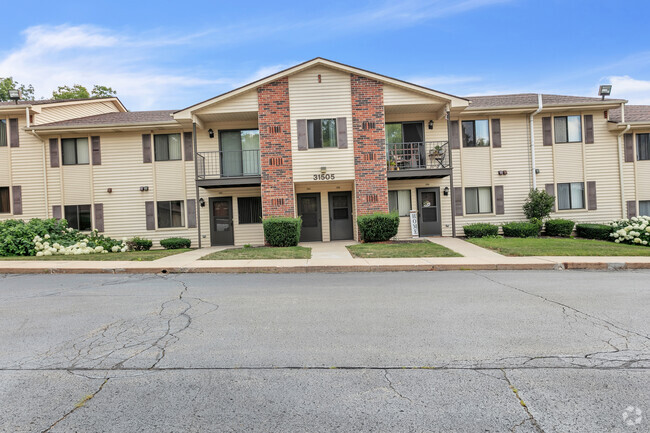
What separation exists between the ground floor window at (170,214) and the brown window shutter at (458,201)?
12.6 m

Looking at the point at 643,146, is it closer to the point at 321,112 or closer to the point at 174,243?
the point at 321,112

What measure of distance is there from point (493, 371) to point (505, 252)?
963cm

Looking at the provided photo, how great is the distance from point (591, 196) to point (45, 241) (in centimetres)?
2298

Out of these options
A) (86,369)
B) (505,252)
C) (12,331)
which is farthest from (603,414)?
(505,252)

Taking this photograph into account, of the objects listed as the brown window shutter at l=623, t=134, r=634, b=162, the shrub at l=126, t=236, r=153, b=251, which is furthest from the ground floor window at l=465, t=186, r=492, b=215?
the shrub at l=126, t=236, r=153, b=251

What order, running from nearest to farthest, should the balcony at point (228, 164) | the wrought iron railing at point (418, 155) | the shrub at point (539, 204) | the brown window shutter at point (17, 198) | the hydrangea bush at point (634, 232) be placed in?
the hydrangea bush at point (634, 232) < the shrub at point (539, 204) < the wrought iron railing at point (418, 155) < the balcony at point (228, 164) < the brown window shutter at point (17, 198)

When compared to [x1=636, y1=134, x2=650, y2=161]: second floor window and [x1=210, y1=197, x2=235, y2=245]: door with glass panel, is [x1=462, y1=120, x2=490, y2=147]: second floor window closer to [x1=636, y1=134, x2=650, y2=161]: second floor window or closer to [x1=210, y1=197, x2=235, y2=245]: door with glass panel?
[x1=636, y1=134, x2=650, y2=161]: second floor window

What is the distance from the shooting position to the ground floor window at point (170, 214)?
1853 centimetres

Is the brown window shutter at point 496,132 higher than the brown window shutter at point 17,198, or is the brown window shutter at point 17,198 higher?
the brown window shutter at point 496,132

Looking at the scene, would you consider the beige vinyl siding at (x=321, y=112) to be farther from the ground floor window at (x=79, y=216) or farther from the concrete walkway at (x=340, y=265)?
the ground floor window at (x=79, y=216)

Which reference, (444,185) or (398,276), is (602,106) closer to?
(444,185)

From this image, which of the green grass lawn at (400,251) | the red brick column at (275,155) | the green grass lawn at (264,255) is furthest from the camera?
the red brick column at (275,155)

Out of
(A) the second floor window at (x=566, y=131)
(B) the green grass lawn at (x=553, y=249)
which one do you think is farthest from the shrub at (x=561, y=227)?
(A) the second floor window at (x=566, y=131)

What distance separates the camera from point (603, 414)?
280 cm
